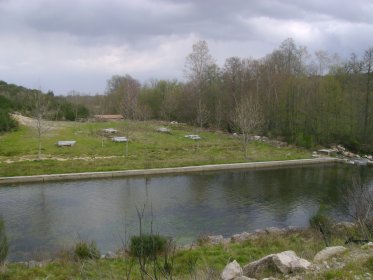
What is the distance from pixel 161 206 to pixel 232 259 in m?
8.44

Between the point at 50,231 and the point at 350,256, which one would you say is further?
the point at 50,231

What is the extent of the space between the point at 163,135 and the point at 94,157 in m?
12.4

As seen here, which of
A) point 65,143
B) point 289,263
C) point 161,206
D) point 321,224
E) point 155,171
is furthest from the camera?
point 65,143

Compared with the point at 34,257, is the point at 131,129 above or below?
above

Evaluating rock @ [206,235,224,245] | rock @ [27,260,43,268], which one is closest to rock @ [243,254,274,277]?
rock @ [206,235,224,245]

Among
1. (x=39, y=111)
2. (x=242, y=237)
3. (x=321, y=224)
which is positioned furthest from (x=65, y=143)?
(x=321, y=224)

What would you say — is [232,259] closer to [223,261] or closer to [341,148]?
[223,261]

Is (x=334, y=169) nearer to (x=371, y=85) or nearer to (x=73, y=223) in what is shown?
(x=371, y=85)

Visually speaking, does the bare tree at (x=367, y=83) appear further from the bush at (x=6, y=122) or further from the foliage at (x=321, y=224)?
the bush at (x=6, y=122)

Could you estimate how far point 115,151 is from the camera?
31.2m

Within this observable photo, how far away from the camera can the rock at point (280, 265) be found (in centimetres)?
788

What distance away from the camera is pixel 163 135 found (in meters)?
40.3

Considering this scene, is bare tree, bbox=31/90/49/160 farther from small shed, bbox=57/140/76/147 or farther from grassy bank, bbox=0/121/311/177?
small shed, bbox=57/140/76/147

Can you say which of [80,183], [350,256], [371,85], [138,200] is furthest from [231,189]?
[371,85]
